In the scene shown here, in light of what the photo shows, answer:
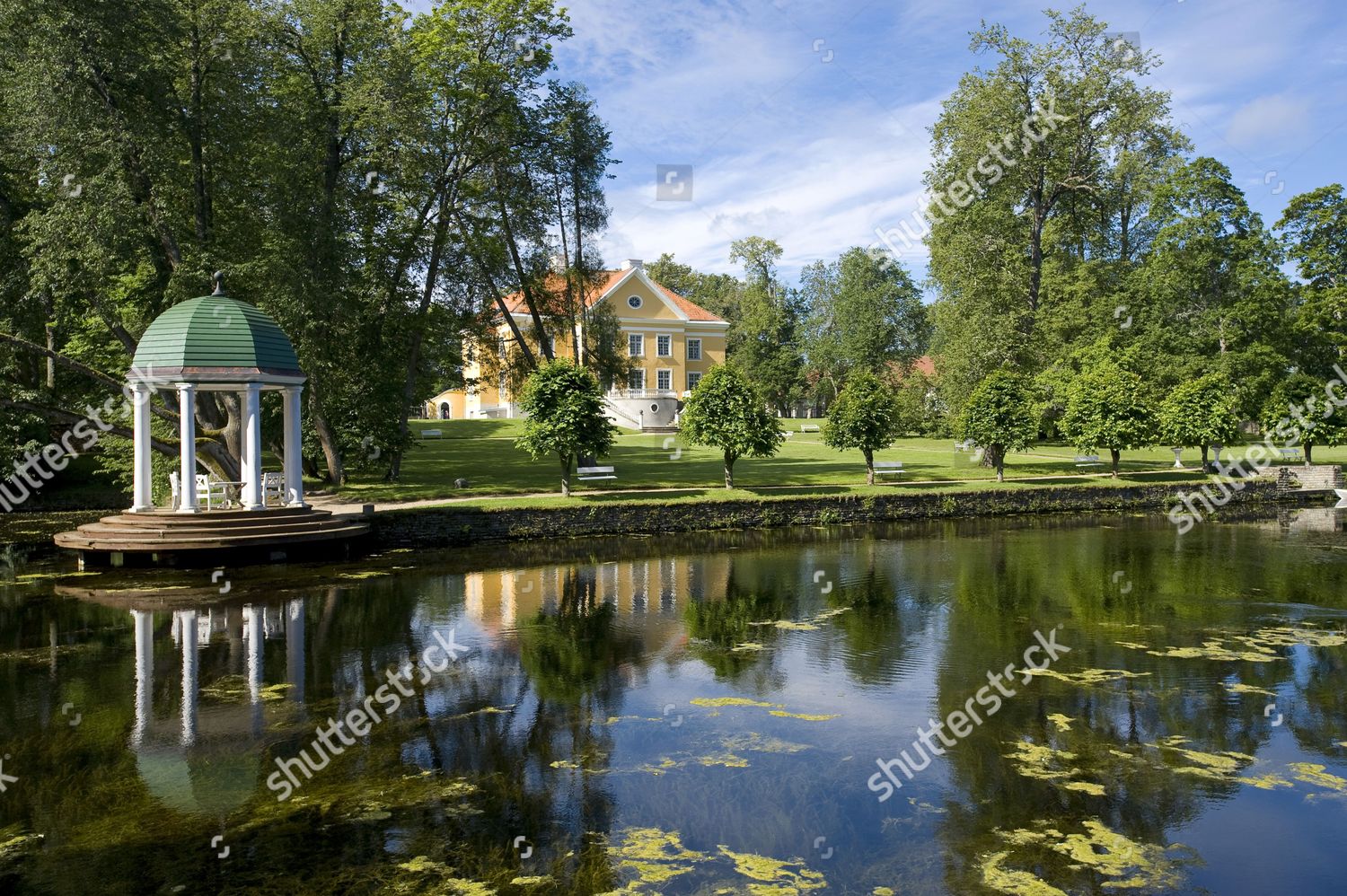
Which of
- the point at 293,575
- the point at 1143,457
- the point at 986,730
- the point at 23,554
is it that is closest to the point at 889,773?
the point at 986,730

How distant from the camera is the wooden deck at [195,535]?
19797mm

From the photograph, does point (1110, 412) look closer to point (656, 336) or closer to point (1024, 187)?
point (1024, 187)

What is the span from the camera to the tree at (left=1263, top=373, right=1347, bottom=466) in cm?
3516

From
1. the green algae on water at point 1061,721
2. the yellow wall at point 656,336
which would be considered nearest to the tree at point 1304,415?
the green algae on water at point 1061,721

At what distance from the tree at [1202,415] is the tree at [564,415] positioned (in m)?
22.2

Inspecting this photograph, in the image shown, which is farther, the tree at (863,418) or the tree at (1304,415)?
the tree at (1304,415)

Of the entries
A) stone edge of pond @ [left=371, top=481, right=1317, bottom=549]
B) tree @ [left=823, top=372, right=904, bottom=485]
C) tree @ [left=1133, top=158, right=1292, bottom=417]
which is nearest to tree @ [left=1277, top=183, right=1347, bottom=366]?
tree @ [left=1133, top=158, right=1292, bottom=417]

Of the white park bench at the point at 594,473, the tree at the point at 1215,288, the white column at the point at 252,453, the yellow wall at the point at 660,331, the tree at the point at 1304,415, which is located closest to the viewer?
the white column at the point at 252,453

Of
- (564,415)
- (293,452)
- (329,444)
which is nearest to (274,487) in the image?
(293,452)

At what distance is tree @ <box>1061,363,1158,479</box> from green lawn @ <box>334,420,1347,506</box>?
5.28 ft

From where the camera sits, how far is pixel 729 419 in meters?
30.1

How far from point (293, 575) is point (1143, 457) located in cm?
3886

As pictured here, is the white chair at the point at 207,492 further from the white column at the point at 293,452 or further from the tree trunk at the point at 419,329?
the tree trunk at the point at 419,329

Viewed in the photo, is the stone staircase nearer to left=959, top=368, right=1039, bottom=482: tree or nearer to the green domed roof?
left=959, top=368, right=1039, bottom=482: tree
